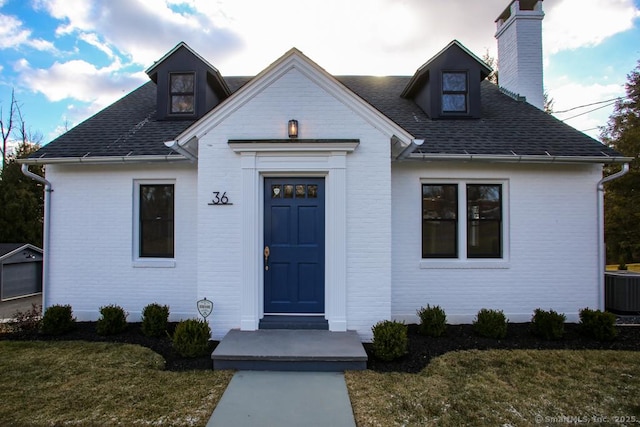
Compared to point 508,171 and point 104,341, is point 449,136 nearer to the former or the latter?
point 508,171

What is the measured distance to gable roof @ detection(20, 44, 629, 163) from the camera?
18.3 feet

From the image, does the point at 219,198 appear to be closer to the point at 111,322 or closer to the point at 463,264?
the point at 111,322

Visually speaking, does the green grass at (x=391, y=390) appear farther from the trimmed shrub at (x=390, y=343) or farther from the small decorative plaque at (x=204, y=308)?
the small decorative plaque at (x=204, y=308)

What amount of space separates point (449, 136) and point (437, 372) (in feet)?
16.2

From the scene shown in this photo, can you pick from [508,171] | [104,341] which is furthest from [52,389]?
[508,171]

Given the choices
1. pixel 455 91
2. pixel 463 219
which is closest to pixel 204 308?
pixel 463 219

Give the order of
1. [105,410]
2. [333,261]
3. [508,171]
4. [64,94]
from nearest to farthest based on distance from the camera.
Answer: [105,410], [333,261], [508,171], [64,94]

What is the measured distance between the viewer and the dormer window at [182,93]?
8211 mm

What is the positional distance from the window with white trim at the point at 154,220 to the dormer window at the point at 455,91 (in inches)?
268

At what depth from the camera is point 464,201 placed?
696 cm

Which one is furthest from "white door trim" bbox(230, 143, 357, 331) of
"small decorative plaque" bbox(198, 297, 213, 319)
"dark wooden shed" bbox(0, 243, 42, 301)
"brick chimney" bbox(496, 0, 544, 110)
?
"dark wooden shed" bbox(0, 243, 42, 301)

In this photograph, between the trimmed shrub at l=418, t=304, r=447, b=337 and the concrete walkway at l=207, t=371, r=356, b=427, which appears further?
the trimmed shrub at l=418, t=304, r=447, b=337

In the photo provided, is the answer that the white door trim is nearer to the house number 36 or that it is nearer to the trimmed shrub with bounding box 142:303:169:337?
the house number 36

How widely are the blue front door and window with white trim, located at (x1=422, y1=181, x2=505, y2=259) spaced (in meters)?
2.56
